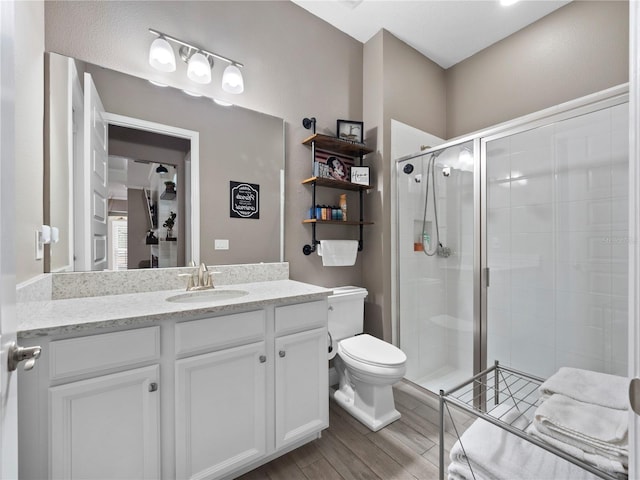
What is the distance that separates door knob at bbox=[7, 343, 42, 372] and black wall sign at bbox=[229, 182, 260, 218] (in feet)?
4.33

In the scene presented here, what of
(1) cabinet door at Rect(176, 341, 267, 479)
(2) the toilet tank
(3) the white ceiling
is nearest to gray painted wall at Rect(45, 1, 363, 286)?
(3) the white ceiling

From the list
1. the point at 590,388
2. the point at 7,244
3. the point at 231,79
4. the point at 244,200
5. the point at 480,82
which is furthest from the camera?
the point at 480,82

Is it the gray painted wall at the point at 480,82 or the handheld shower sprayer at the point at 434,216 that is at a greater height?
the gray painted wall at the point at 480,82

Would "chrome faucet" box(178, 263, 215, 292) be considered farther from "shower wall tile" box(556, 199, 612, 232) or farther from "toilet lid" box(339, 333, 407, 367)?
"shower wall tile" box(556, 199, 612, 232)

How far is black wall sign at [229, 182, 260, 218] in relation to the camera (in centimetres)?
188

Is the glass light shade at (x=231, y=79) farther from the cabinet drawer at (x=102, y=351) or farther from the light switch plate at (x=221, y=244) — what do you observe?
the cabinet drawer at (x=102, y=351)

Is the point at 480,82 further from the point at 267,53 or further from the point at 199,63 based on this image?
the point at 199,63

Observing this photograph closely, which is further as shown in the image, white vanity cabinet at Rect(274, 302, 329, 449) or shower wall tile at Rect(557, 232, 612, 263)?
shower wall tile at Rect(557, 232, 612, 263)

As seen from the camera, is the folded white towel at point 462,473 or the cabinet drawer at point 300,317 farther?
the cabinet drawer at point 300,317

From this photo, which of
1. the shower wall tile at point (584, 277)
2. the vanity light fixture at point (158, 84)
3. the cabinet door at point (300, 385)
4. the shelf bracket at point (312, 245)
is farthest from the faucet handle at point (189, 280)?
the shower wall tile at point (584, 277)

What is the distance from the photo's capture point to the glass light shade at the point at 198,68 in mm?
1691

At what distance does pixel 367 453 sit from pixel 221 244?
1.44m

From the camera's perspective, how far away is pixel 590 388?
3.57ft

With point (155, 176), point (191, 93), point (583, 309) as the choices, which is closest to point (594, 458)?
point (583, 309)
